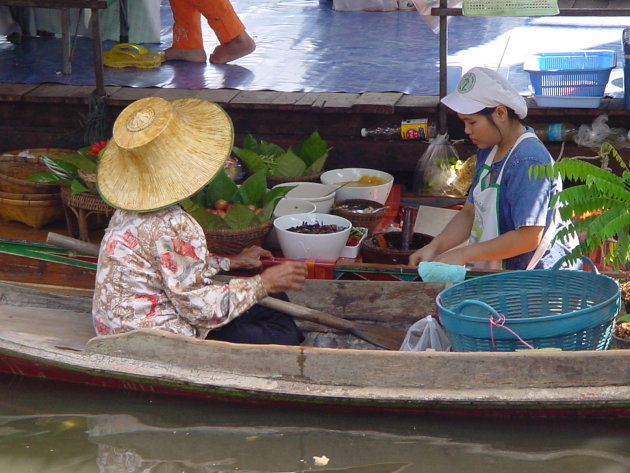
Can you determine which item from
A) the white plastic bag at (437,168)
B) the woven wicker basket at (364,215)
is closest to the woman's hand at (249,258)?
the woven wicker basket at (364,215)

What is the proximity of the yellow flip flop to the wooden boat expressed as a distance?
3.46 meters

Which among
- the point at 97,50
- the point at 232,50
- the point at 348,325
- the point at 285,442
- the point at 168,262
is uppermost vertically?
the point at 97,50

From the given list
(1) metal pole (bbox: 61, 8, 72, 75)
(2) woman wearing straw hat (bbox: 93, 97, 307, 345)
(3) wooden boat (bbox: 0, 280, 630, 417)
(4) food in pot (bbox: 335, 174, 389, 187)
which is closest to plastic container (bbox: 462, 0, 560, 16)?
(4) food in pot (bbox: 335, 174, 389, 187)

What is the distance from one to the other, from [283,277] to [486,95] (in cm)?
120

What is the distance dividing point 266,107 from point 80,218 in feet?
4.94

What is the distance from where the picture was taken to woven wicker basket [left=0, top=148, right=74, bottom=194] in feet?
17.8

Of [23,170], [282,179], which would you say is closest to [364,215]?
[282,179]

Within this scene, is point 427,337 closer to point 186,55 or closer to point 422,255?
point 422,255

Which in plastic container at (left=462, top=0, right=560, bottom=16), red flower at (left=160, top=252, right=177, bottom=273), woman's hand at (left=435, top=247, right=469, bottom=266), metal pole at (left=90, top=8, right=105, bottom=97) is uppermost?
plastic container at (left=462, top=0, right=560, bottom=16)

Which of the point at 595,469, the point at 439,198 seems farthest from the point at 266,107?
the point at 595,469

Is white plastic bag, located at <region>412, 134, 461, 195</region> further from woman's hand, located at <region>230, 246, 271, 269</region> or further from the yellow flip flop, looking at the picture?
the yellow flip flop

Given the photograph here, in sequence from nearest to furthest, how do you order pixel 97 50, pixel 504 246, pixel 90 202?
1. pixel 504 246
2. pixel 90 202
3. pixel 97 50

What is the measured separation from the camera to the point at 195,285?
12.6 feet

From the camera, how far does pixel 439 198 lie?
18.1ft
